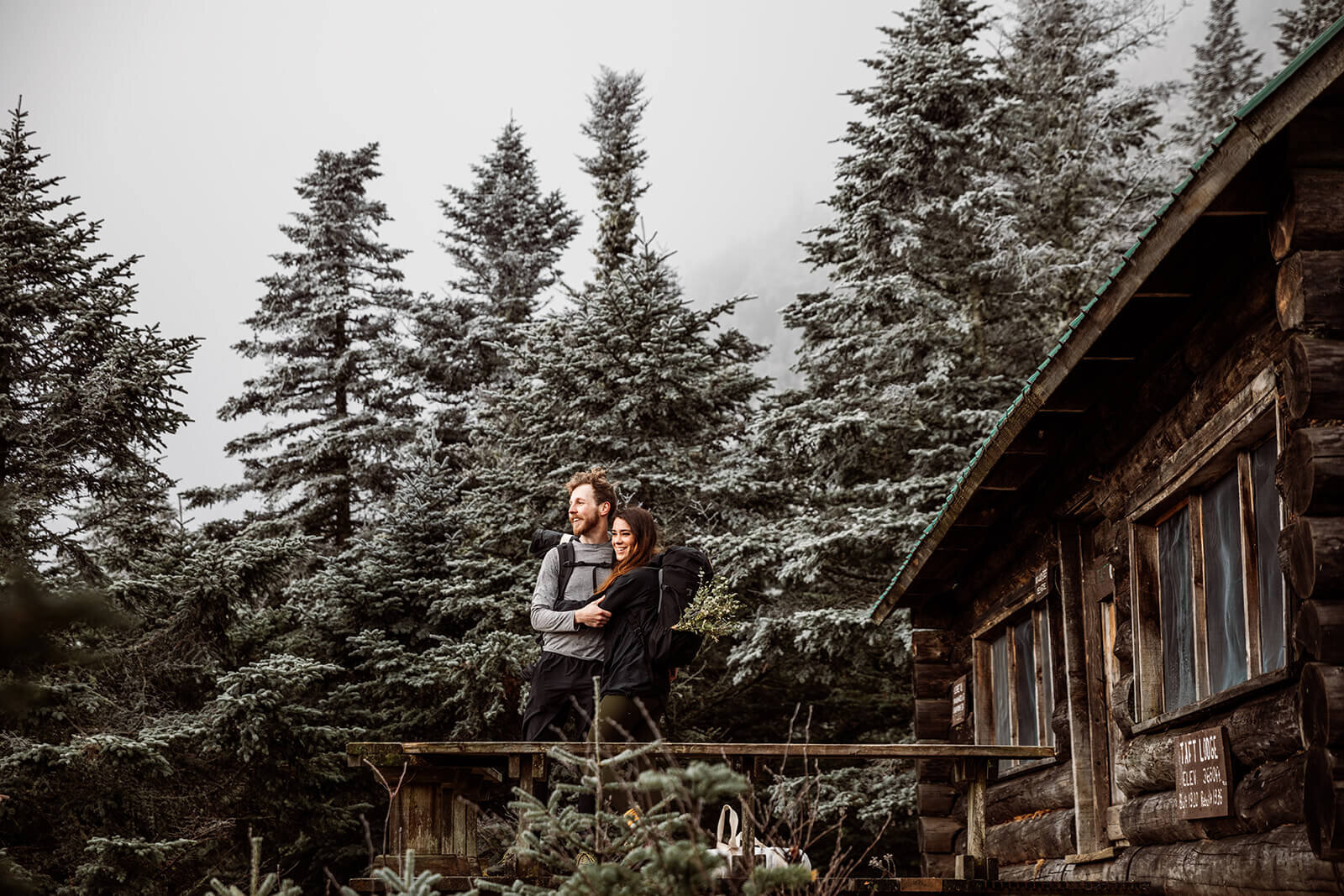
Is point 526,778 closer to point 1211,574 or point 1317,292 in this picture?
point 1211,574

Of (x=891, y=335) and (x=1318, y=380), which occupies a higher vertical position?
(x=891, y=335)

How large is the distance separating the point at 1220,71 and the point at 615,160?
16864 mm

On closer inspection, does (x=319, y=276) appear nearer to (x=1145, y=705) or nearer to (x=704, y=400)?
(x=704, y=400)

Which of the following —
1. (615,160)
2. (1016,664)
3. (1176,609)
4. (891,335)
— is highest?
(615,160)

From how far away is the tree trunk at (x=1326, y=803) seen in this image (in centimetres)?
496

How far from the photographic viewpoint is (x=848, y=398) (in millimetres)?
20750

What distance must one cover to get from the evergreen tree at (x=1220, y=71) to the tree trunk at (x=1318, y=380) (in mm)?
25828

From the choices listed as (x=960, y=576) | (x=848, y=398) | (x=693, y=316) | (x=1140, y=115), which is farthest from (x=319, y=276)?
(x=960, y=576)

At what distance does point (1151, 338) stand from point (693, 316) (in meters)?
14.2

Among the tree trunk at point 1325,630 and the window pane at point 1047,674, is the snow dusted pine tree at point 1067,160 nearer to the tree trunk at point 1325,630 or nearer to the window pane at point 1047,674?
the window pane at point 1047,674

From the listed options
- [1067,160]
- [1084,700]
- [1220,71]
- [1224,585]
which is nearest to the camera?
[1224,585]

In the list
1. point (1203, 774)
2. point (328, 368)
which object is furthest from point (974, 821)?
point (328, 368)

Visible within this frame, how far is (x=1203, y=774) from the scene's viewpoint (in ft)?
22.1

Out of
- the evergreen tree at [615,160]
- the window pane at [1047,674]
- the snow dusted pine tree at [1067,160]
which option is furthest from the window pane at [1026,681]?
the evergreen tree at [615,160]
